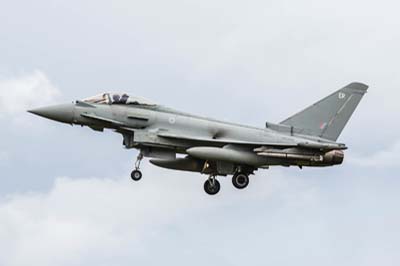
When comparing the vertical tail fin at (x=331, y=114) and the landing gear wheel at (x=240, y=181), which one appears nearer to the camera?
the landing gear wheel at (x=240, y=181)

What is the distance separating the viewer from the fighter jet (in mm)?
44812

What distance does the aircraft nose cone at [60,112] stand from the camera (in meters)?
44.8

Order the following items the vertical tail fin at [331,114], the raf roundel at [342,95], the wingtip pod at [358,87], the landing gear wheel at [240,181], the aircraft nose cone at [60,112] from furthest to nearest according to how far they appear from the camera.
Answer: the wingtip pod at [358,87], the raf roundel at [342,95], the vertical tail fin at [331,114], the landing gear wheel at [240,181], the aircraft nose cone at [60,112]

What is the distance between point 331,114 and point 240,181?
172 inches

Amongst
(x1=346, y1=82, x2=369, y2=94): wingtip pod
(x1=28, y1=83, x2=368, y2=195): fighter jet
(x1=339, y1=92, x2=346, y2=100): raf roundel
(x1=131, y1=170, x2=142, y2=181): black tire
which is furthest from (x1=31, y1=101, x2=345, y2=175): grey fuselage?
(x1=346, y1=82, x2=369, y2=94): wingtip pod

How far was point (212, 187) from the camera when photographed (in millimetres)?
46719

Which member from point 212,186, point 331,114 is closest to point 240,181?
point 212,186

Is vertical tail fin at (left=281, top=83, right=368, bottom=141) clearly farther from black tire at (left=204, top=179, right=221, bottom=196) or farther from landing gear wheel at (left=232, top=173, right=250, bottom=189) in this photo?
black tire at (left=204, top=179, right=221, bottom=196)

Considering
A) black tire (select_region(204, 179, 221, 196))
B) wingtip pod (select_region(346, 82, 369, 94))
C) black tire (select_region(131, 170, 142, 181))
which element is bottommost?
black tire (select_region(131, 170, 142, 181))

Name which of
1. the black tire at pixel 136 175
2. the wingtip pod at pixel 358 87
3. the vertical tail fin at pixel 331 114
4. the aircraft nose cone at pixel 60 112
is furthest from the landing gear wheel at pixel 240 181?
the aircraft nose cone at pixel 60 112

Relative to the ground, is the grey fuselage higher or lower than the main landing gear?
higher

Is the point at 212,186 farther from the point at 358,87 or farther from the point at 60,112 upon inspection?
the point at 358,87

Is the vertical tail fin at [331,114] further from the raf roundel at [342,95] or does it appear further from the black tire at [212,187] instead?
the black tire at [212,187]

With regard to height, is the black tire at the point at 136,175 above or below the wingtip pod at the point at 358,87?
below
